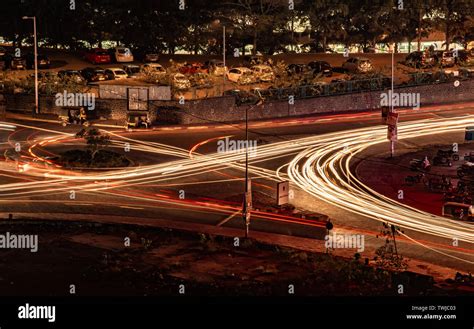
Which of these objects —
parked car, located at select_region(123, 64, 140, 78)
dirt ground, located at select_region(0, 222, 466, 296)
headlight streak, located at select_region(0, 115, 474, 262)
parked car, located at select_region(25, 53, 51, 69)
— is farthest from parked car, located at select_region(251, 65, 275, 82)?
dirt ground, located at select_region(0, 222, 466, 296)

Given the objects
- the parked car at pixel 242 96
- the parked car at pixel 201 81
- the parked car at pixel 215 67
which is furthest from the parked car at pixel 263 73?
the parked car at pixel 201 81

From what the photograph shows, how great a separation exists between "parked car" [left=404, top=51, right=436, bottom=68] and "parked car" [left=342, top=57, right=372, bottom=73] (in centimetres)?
461

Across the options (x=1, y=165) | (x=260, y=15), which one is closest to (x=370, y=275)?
(x=1, y=165)

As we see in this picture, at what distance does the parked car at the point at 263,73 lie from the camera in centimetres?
7078

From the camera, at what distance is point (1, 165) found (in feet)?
163

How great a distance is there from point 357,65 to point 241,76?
11.7m

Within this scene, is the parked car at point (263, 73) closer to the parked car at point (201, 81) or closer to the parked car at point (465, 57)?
the parked car at point (201, 81)

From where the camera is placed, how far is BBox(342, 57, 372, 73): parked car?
76.7 meters

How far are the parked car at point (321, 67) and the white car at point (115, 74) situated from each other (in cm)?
1512

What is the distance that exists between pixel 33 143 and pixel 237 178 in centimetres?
1432

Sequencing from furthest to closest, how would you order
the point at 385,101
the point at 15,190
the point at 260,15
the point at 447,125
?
the point at 260,15, the point at 385,101, the point at 447,125, the point at 15,190

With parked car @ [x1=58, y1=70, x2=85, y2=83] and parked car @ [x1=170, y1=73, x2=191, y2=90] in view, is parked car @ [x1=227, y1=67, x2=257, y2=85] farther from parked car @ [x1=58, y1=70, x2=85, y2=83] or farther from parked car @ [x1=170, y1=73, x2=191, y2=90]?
parked car @ [x1=58, y1=70, x2=85, y2=83]

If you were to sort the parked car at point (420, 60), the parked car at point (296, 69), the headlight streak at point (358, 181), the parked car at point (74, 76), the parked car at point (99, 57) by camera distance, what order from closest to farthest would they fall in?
the headlight streak at point (358, 181) → the parked car at point (74, 76) → the parked car at point (296, 69) → the parked car at point (420, 60) → the parked car at point (99, 57)

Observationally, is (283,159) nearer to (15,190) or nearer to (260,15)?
(15,190)
